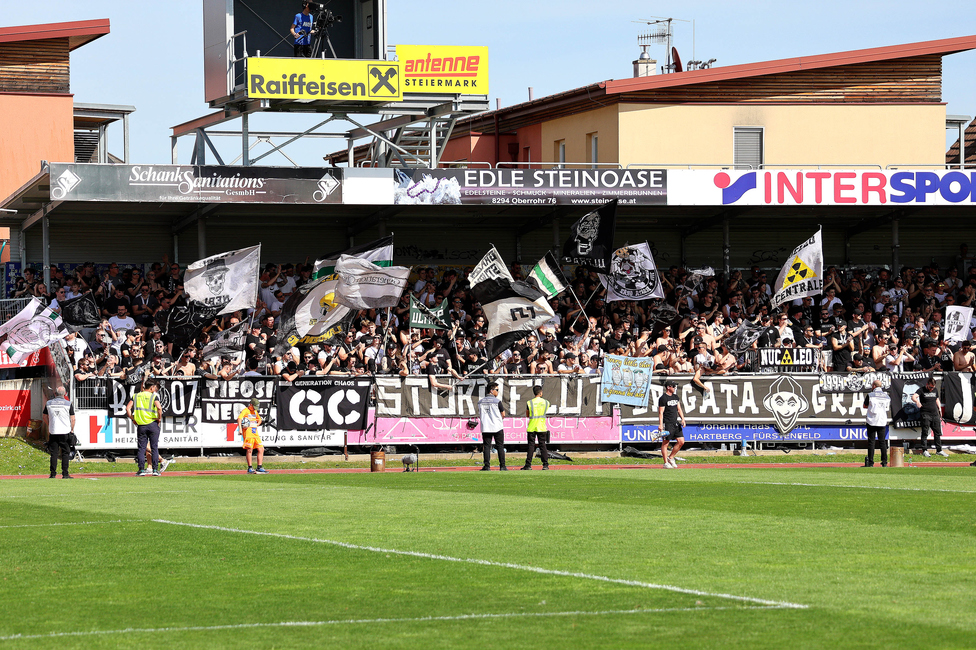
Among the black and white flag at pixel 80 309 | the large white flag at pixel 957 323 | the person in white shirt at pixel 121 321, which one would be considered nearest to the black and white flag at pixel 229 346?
the person in white shirt at pixel 121 321

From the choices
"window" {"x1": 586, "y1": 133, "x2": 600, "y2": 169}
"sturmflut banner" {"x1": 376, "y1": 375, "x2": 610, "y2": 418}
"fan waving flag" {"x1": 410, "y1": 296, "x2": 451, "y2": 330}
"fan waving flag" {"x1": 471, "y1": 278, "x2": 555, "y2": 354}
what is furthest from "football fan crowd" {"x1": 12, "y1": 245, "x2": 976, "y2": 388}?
"window" {"x1": 586, "y1": 133, "x2": 600, "y2": 169}

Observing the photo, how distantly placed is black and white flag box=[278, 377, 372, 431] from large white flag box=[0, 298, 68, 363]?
4.83 metres

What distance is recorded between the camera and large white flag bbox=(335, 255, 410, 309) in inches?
1094

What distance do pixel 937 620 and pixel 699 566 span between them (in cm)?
249

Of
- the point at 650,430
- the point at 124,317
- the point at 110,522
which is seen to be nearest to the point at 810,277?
the point at 650,430

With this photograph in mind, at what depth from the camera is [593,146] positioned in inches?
1538

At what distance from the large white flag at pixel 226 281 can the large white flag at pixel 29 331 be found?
10.7 feet

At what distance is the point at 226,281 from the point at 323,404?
3.53m

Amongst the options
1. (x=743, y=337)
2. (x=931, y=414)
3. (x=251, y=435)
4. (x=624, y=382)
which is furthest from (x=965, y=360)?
(x=251, y=435)

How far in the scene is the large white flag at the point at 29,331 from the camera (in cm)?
2556

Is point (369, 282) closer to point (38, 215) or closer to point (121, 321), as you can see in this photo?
point (121, 321)

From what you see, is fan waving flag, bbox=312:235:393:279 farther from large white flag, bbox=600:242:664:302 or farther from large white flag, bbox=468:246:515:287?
large white flag, bbox=600:242:664:302

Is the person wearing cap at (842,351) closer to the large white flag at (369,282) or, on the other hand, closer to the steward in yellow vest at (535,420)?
the steward in yellow vest at (535,420)

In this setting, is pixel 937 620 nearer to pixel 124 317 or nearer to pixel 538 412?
pixel 538 412
